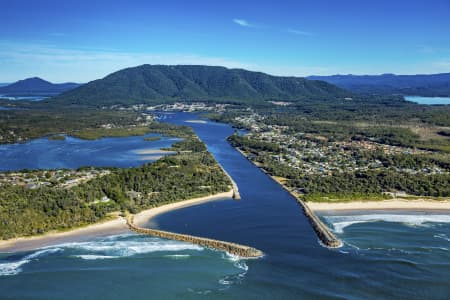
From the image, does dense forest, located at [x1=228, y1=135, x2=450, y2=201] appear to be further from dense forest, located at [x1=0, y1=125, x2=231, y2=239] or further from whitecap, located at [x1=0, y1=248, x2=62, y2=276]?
whitecap, located at [x1=0, y1=248, x2=62, y2=276]

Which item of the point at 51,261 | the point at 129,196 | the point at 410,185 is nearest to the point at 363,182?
the point at 410,185

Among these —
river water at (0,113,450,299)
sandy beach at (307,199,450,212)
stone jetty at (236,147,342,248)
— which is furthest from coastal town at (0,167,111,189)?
sandy beach at (307,199,450,212)

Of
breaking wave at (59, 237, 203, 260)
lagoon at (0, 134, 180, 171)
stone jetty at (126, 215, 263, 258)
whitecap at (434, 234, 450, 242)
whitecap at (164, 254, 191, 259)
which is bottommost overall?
whitecap at (164, 254, 191, 259)

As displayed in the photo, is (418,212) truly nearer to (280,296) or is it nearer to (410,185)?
(410,185)

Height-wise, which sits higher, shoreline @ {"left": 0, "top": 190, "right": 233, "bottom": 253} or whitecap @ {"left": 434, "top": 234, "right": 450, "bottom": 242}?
whitecap @ {"left": 434, "top": 234, "right": 450, "bottom": 242}

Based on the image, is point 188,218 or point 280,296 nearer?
point 280,296

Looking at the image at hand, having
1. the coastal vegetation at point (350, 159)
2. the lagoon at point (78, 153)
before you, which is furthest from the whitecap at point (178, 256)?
the lagoon at point (78, 153)
